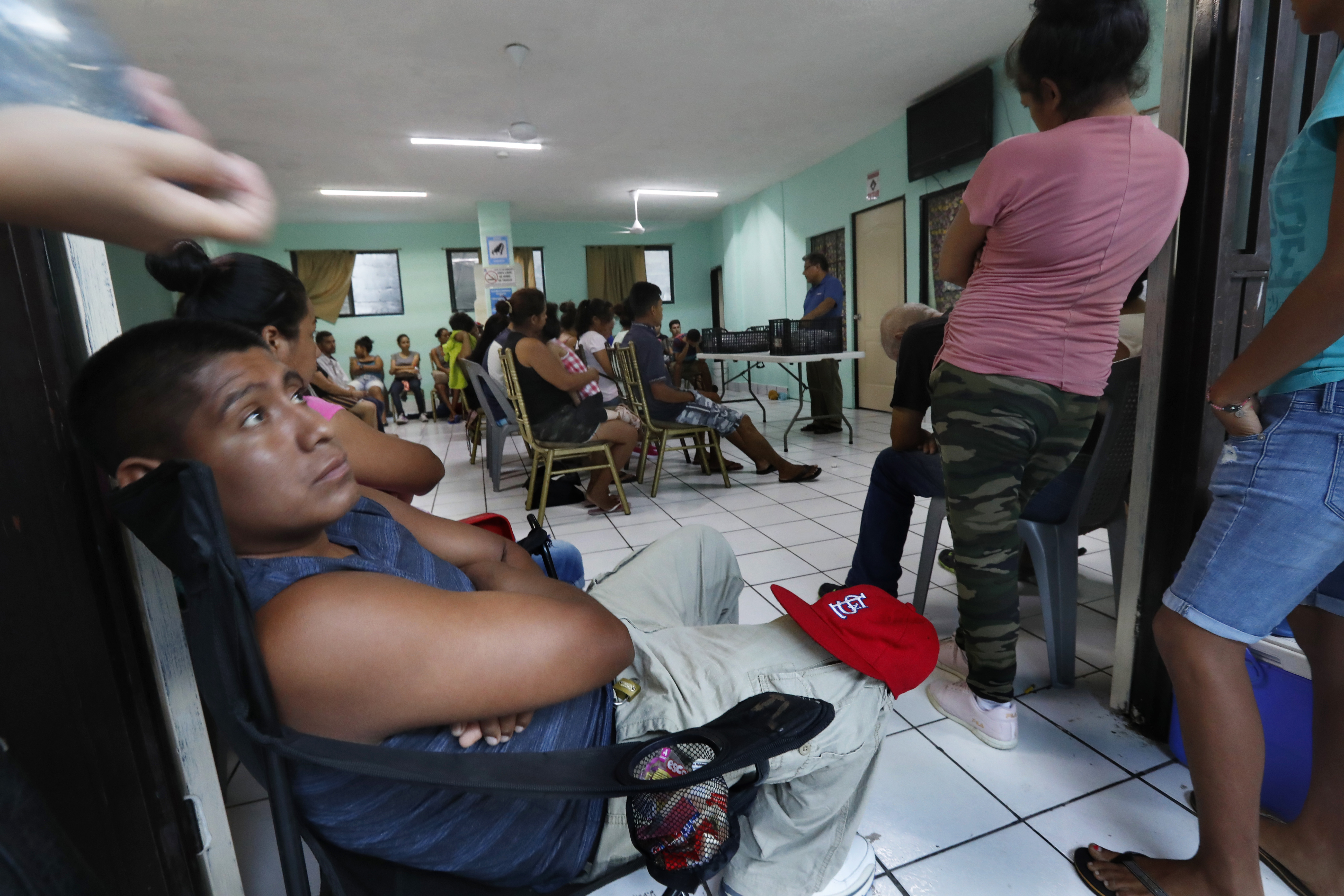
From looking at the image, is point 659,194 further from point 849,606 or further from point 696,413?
point 849,606

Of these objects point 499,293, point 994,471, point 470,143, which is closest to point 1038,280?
point 994,471

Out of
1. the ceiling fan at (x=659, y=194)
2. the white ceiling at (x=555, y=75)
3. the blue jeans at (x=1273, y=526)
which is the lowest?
the blue jeans at (x=1273, y=526)

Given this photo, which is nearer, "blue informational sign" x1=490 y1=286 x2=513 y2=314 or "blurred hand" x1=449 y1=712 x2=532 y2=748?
"blurred hand" x1=449 y1=712 x2=532 y2=748

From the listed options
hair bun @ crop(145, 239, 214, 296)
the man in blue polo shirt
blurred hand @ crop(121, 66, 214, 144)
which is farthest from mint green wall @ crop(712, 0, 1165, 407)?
blurred hand @ crop(121, 66, 214, 144)

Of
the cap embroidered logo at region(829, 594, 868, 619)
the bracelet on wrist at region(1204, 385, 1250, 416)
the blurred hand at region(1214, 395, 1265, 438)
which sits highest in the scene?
the bracelet on wrist at region(1204, 385, 1250, 416)

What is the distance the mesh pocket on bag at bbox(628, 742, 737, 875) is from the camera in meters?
0.63

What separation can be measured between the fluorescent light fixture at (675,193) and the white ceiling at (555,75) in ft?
3.81

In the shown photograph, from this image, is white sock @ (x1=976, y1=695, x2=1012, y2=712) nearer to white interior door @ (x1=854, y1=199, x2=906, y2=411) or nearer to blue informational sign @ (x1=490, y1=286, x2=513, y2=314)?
white interior door @ (x1=854, y1=199, x2=906, y2=411)

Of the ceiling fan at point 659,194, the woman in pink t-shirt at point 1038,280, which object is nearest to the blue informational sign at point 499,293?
the ceiling fan at point 659,194

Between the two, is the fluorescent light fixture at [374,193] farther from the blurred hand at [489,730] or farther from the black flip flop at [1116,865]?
the black flip flop at [1116,865]

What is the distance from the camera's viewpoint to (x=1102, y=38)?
1.03 m

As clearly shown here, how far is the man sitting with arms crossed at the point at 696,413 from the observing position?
11.6 ft

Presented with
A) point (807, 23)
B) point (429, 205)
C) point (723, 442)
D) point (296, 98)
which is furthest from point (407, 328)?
point (807, 23)

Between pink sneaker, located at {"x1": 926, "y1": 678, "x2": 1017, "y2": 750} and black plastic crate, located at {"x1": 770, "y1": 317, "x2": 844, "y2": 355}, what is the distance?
331 centimetres
